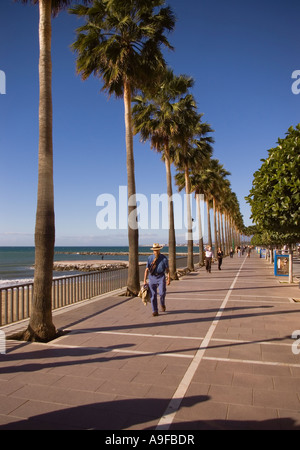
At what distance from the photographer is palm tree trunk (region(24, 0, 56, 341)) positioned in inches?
266

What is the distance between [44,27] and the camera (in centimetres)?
723

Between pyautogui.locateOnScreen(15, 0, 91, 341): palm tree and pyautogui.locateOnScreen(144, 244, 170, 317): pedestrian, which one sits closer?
pyautogui.locateOnScreen(15, 0, 91, 341): palm tree

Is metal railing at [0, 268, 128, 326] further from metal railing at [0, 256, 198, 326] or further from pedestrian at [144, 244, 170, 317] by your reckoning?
pedestrian at [144, 244, 170, 317]

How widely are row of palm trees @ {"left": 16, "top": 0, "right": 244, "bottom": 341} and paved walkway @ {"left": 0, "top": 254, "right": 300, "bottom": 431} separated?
1364mm

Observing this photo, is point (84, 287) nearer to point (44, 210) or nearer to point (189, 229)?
point (44, 210)

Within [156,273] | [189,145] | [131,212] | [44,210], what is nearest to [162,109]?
[189,145]

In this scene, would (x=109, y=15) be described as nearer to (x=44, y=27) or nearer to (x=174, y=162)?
(x=44, y=27)

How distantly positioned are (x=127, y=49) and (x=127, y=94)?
1524 mm

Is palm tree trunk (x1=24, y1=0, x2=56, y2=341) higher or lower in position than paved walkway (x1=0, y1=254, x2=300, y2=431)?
higher

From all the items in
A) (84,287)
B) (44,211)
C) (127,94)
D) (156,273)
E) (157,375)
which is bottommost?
(157,375)

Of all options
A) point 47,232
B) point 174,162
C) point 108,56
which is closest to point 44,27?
point 47,232

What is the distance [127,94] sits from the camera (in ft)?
43.3

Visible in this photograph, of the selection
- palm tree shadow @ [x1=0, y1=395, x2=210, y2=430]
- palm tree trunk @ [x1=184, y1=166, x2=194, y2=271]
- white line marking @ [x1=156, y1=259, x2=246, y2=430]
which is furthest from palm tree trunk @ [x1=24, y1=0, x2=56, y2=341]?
palm tree trunk @ [x1=184, y1=166, x2=194, y2=271]

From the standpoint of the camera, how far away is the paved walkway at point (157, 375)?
367 cm
